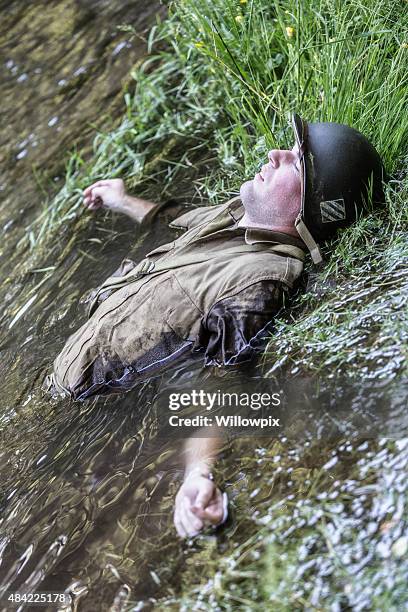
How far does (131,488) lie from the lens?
3258 millimetres

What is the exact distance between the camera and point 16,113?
7496mm

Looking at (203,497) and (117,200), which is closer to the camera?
(203,497)

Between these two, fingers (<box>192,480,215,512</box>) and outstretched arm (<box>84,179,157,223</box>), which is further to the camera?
outstretched arm (<box>84,179,157,223</box>)

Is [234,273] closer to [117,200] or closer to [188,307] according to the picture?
[188,307]

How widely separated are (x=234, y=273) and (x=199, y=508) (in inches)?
46.8

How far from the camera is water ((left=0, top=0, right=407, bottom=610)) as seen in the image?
104 inches

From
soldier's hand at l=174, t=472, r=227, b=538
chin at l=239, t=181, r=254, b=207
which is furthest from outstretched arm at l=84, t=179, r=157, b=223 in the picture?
soldier's hand at l=174, t=472, r=227, b=538

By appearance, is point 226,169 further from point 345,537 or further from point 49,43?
point 49,43

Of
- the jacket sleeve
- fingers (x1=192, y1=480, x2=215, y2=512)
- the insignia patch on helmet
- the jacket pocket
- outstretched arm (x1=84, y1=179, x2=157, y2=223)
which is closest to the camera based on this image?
fingers (x1=192, y1=480, x2=215, y2=512)

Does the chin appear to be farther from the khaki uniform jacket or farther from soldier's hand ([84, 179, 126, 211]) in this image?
soldier's hand ([84, 179, 126, 211])

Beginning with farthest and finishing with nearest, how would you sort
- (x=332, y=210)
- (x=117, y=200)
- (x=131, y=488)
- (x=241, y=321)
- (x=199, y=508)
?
(x=117, y=200) → (x=332, y=210) → (x=241, y=321) → (x=131, y=488) → (x=199, y=508)

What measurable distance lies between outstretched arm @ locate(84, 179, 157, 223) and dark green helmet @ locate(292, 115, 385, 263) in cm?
151

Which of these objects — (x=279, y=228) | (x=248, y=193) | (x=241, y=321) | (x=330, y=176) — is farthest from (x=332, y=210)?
(x=241, y=321)

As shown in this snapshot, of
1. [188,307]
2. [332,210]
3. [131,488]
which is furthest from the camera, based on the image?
[332,210]
